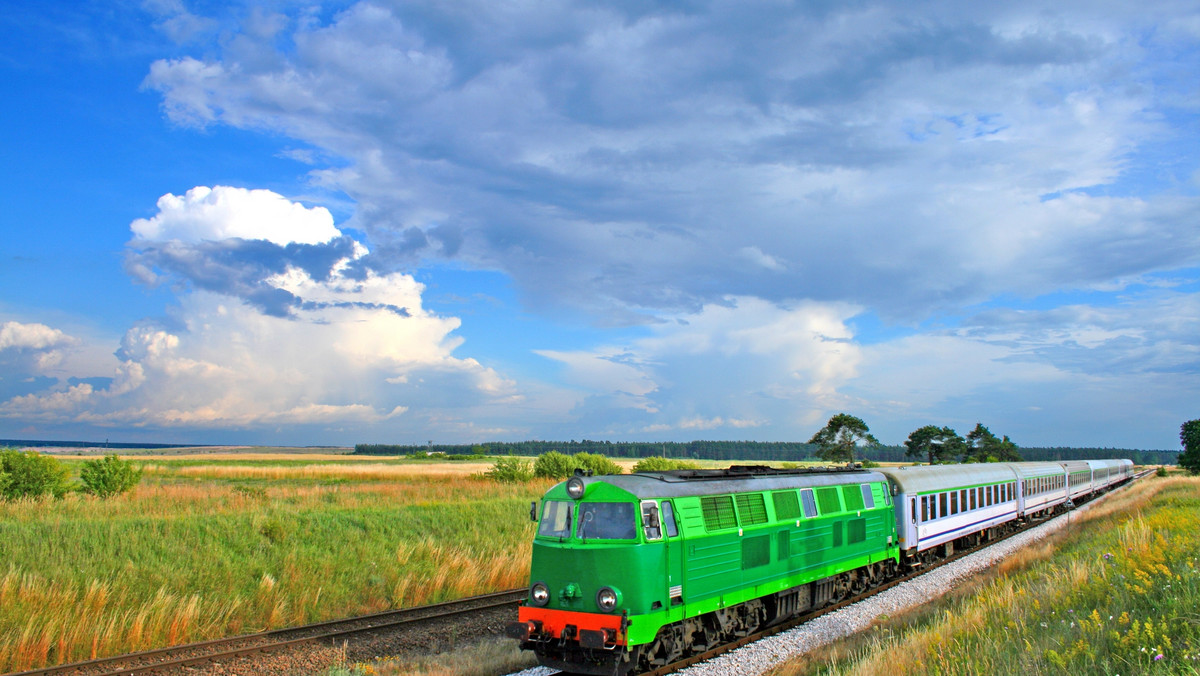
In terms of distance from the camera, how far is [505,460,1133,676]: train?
10.6 metres

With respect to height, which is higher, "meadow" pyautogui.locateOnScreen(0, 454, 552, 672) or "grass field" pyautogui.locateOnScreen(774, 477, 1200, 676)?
"grass field" pyautogui.locateOnScreen(774, 477, 1200, 676)

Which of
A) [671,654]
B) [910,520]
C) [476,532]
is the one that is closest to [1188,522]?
[910,520]

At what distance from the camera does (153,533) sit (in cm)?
1917

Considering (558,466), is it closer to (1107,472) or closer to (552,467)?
(552,467)

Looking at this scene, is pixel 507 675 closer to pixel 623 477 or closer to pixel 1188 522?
pixel 623 477

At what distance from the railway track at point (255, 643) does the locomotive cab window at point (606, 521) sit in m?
6.31

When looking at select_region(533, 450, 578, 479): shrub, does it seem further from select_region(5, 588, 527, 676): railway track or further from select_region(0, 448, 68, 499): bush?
select_region(5, 588, 527, 676): railway track

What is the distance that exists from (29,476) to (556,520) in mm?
28741

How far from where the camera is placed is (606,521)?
11.0m

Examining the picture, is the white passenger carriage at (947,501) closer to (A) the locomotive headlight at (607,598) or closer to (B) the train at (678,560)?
(B) the train at (678,560)

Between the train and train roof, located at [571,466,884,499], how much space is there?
0.03m

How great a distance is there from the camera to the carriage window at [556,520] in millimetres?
11508

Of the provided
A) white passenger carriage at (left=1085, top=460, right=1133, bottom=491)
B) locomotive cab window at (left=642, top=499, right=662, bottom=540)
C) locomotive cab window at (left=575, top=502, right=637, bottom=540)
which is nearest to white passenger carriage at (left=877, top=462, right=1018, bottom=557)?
locomotive cab window at (left=642, top=499, right=662, bottom=540)

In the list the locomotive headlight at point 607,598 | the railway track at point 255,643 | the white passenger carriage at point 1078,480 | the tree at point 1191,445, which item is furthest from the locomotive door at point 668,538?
the tree at point 1191,445
